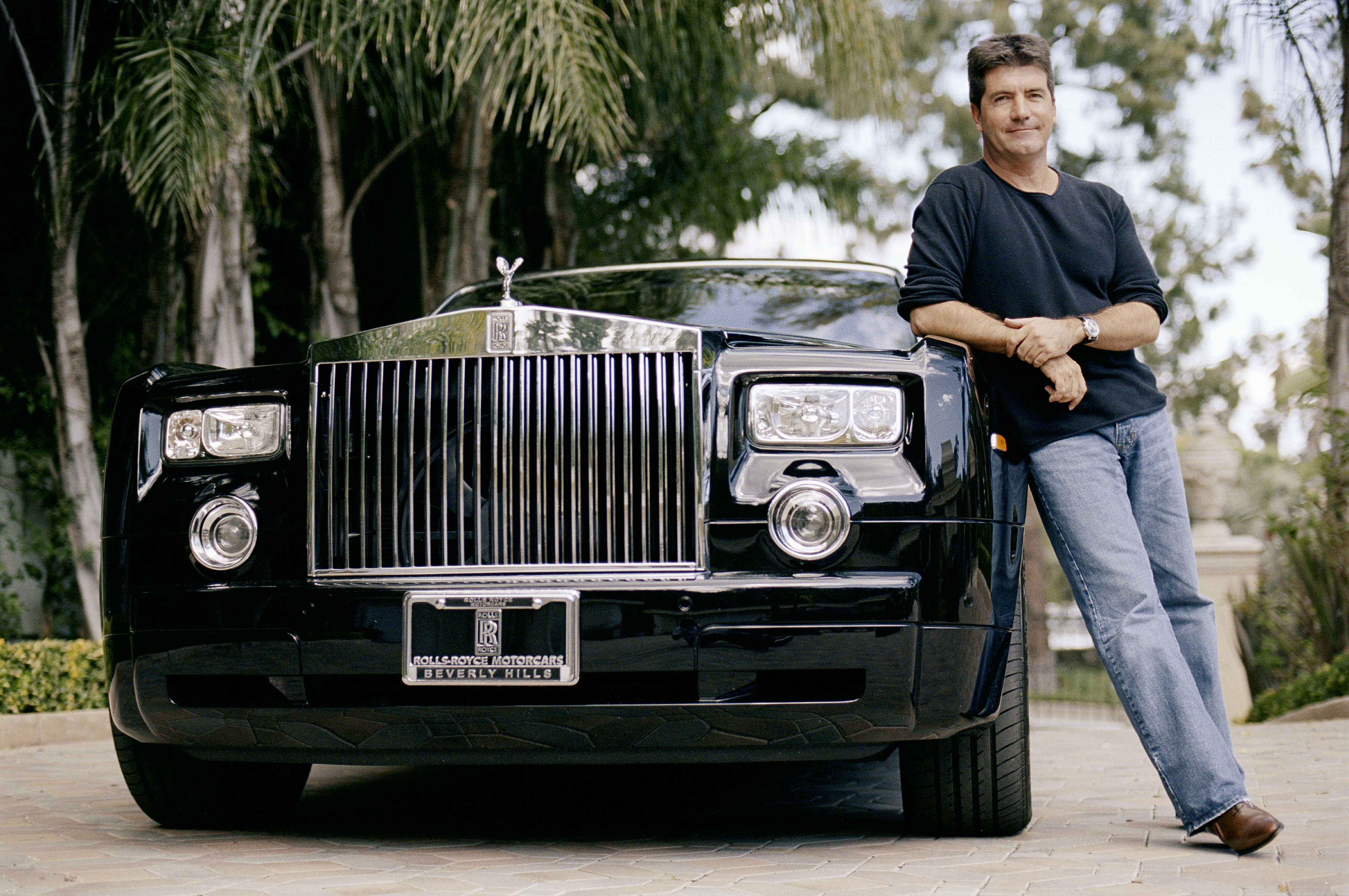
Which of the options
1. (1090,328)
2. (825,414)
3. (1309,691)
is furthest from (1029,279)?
(1309,691)

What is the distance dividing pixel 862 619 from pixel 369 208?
827cm

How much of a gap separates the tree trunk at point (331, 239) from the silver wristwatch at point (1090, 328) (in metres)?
5.65

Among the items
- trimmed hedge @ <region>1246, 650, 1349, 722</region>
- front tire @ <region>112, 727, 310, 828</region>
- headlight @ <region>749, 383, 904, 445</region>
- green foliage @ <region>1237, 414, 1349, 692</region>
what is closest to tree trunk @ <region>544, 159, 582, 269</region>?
green foliage @ <region>1237, 414, 1349, 692</region>

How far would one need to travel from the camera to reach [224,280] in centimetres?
679

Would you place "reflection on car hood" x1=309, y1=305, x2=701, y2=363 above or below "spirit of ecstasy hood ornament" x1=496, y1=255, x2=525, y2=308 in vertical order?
below

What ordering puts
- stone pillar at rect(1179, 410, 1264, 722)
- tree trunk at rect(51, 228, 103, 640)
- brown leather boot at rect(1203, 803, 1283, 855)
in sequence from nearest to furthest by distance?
brown leather boot at rect(1203, 803, 1283, 855)
tree trunk at rect(51, 228, 103, 640)
stone pillar at rect(1179, 410, 1264, 722)

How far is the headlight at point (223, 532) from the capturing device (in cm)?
287

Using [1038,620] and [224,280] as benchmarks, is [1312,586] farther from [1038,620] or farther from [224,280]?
[1038,620]

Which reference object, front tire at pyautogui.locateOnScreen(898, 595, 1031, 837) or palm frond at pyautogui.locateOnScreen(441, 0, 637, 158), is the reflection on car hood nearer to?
front tire at pyautogui.locateOnScreen(898, 595, 1031, 837)

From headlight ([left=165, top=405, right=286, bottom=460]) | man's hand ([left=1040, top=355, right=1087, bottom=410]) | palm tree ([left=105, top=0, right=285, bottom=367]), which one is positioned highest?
palm tree ([left=105, top=0, right=285, bottom=367])

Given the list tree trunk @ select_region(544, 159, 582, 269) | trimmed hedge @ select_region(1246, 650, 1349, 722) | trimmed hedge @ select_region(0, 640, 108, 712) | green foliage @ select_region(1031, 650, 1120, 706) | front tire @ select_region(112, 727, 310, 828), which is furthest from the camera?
green foliage @ select_region(1031, 650, 1120, 706)

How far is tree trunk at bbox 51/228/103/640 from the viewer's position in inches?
268

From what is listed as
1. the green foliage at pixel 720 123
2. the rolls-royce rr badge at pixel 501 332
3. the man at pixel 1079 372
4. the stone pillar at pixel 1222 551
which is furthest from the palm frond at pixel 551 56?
the stone pillar at pixel 1222 551

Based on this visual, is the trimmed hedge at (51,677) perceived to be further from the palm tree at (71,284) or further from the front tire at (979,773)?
the front tire at (979,773)
